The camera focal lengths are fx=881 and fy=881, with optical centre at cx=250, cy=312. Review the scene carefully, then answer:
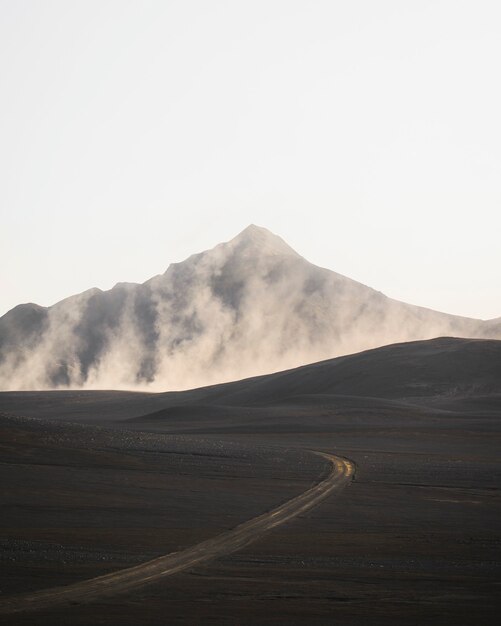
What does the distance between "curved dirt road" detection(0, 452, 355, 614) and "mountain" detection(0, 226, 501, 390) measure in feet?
519

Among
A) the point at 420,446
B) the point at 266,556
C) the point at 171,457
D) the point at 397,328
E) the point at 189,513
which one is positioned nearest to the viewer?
the point at 266,556

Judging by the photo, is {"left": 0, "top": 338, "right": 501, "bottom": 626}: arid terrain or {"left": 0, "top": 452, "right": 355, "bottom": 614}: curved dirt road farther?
{"left": 0, "top": 338, "right": 501, "bottom": 626}: arid terrain

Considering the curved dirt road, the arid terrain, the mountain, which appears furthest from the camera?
the mountain

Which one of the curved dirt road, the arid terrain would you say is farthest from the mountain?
the curved dirt road

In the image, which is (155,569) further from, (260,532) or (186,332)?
(186,332)

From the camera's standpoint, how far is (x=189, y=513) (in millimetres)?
19531

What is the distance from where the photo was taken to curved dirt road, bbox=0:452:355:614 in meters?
10.5

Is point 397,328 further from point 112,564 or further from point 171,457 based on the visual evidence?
point 112,564

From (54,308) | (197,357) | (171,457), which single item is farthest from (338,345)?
(171,457)

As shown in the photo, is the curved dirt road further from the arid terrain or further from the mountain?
the mountain

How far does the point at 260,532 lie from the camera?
16719 mm

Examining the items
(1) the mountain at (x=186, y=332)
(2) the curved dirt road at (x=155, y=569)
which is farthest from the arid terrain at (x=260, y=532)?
(1) the mountain at (x=186, y=332)

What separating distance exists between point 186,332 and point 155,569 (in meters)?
173

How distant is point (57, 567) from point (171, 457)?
21.4 metres
